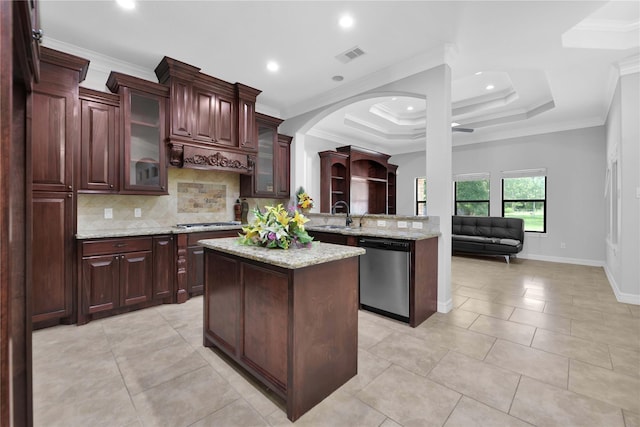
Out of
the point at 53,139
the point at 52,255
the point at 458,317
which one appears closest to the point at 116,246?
the point at 52,255

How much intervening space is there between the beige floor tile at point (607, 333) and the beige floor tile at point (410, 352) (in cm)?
149

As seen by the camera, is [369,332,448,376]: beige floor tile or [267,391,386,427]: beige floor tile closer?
[267,391,386,427]: beige floor tile

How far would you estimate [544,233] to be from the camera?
6285 mm

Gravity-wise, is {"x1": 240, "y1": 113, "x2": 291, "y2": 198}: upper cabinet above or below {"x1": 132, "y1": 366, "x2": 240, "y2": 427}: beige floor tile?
above

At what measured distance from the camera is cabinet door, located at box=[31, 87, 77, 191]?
8.88 ft

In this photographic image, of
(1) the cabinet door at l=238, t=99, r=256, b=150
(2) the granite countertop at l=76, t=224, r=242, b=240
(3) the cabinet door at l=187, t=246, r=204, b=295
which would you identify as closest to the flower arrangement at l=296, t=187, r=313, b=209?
(1) the cabinet door at l=238, t=99, r=256, b=150

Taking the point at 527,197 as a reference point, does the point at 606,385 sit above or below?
below

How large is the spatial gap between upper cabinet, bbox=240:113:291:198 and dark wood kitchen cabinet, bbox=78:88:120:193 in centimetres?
182

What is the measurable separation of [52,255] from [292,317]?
2.73 m

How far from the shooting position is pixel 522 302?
3.58 m

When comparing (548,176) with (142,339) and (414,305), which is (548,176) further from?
(142,339)

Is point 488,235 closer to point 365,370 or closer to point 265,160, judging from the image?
point 265,160

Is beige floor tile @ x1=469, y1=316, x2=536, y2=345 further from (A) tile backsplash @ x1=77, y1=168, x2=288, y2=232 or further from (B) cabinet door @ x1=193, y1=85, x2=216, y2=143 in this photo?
(B) cabinet door @ x1=193, y1=85, x2=216, y2=143

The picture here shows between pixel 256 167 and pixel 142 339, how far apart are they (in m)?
2.82
